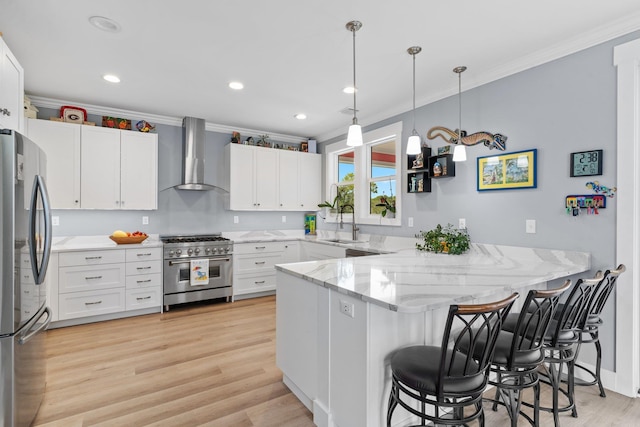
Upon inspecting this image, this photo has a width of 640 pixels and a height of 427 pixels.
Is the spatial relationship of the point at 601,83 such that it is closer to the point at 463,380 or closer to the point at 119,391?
the point at 463,380

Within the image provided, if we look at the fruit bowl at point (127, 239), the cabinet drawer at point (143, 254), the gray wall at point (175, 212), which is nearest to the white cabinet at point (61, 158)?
the gray wall at point (175, 212)

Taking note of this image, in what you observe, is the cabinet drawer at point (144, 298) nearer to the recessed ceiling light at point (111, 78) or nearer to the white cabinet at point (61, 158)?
the white cabinet at point (61, 158)

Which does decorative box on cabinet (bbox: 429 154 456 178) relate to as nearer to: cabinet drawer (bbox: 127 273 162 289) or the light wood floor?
the light wood floor

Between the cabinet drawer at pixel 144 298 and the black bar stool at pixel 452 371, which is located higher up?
the black bar stool at pixel 452 371

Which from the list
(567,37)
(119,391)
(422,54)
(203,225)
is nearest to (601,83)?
(567,37)

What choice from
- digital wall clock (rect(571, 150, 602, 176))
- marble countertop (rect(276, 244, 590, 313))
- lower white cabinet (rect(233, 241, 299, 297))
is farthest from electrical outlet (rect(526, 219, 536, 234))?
lower white cabinet (rect(233, 241, 299, 297))

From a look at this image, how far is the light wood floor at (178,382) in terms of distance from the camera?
6.68ft

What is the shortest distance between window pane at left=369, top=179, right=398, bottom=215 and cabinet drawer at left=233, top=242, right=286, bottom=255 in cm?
149

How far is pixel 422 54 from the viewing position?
9.07ft

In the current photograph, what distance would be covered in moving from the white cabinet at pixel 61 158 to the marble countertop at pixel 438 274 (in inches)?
121

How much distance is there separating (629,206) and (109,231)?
5.30 m

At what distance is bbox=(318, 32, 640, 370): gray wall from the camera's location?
2.37 meters

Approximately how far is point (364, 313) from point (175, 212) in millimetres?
3934

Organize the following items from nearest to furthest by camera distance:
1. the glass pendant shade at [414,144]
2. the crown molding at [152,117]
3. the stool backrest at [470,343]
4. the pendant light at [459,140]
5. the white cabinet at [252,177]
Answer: the stool backrest at [470,343]
the glass pendant shade at [414,144]
the pendant light at [459,140]
the crown molding at [152,117]
the white cabinet at [252,177]
